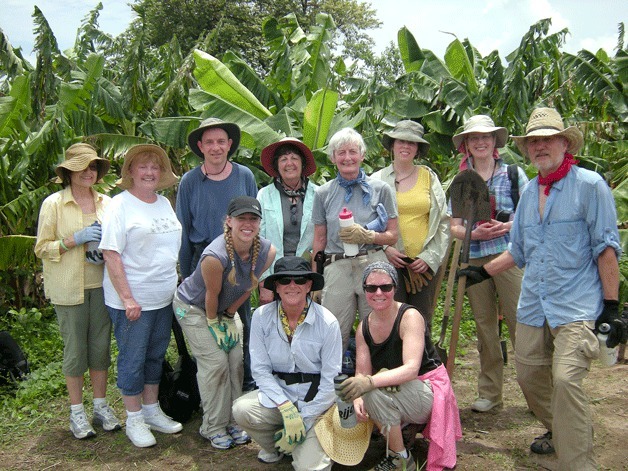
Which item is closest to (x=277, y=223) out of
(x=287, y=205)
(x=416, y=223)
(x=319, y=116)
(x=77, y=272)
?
(x=287, y=205)

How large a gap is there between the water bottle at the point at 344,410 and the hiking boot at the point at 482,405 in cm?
140

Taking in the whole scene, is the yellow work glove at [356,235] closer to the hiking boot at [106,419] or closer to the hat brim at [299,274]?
the hat brim at [299,274]

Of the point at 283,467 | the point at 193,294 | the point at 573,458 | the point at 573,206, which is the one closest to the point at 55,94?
the point at 193,294

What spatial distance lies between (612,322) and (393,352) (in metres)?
1.20

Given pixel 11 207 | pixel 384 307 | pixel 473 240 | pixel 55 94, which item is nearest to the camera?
pixel 384 307

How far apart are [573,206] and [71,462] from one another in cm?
352

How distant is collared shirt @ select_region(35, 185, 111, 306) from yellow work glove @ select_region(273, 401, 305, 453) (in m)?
1.65

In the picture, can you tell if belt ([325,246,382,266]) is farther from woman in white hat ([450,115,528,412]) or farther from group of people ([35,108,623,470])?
woman in white hat ([450,115,528,412])

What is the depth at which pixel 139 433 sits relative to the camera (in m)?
4.29

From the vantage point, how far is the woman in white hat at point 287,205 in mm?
4551

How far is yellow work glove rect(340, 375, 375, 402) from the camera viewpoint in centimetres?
343

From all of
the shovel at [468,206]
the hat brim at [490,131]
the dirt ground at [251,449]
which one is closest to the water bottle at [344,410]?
the dirt ground at [251,449]

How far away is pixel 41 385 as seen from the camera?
5.36m

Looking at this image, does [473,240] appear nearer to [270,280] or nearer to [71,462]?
[270,280]
